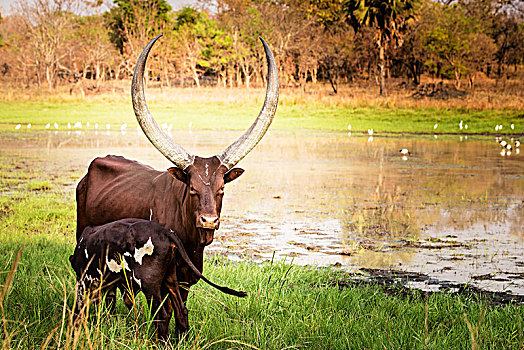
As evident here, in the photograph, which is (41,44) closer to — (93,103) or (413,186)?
(93,103)

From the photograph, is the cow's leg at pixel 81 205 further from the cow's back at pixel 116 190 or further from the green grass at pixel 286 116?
the green grass at pixel 286 116

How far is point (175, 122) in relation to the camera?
27125mm

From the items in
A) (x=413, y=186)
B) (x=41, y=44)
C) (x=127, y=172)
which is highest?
(x=41, y=44)

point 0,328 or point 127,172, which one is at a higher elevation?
point 127,172

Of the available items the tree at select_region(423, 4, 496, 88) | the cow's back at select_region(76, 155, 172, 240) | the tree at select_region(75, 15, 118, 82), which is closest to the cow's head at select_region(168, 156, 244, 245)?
the cow's back at select_region(76, 155, 172, 240)

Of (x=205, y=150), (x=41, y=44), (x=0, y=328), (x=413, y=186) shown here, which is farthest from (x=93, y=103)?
(x=0, y=328)

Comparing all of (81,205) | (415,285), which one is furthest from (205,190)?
(415,285)

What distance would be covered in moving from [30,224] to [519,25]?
191 ft

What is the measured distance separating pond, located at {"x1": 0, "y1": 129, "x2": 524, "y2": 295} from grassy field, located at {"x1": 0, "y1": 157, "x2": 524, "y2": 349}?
1.02m

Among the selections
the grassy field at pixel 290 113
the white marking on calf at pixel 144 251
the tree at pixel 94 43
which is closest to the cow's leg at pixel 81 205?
the white marking on calf at pixel 144 251

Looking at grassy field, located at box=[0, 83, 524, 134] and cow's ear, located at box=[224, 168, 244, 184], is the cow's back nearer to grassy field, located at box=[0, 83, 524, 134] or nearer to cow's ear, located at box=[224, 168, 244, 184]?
cow's ear, located at box=[224, 168, 244, 184]

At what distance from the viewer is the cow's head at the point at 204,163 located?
12.3 feet

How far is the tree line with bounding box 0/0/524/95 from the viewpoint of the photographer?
4769 cm

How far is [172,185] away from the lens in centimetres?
447
